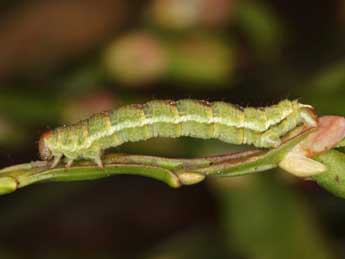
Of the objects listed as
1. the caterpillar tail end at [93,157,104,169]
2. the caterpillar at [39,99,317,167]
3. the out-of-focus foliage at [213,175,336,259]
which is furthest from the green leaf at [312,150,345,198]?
the out-of-focus foliage at [213,175,336,259]

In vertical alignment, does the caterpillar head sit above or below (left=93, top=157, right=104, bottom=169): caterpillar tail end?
above

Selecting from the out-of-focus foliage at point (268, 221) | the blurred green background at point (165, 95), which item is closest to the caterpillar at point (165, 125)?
the blurred green background at point (165, 95)

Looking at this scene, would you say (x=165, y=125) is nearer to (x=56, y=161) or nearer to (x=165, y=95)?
(x=56, y=161)

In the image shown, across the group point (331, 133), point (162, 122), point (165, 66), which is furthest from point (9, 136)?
point (331, 133)

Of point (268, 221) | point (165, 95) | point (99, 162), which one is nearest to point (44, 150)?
point (99, 162)

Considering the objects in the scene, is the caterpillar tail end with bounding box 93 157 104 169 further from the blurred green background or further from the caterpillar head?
the blurred green background

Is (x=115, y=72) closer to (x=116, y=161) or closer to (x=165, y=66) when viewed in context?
(x=165, y=66)

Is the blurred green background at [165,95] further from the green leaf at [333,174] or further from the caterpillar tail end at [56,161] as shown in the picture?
the green leaf at [333,174]
